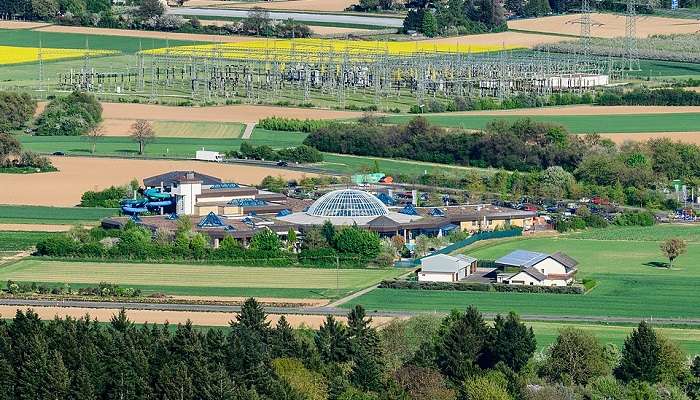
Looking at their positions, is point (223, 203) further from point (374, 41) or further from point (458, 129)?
point (374, 41)

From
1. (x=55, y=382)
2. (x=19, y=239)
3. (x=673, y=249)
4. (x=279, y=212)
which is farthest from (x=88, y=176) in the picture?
(x=55, y=382)

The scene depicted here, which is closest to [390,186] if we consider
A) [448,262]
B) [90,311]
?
[448,262]

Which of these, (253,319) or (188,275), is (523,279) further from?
(253,319)

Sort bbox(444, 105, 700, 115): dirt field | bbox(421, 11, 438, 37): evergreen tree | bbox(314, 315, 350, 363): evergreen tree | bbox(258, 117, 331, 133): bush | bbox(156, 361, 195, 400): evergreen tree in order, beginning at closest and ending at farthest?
bbox(156, 361, 195, 400): evergreen tree
bbox(314, 315, 350, 363): evergreen tree
bbox(258, 117, 331, 133): bush
bbox(444, 105, 700, 115): dirt field
bbox(421, 11, 438, 37): evergreen tree

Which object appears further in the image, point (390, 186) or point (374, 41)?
point (374, 41)

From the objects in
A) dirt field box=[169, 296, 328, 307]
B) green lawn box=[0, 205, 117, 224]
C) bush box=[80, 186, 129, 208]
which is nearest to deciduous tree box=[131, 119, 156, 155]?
bush box=[80, 186, 129, 208]

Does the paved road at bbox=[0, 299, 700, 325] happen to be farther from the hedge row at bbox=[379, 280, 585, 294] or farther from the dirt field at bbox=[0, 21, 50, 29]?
the dirt field at bbox=[0, 21, 50, 29]
